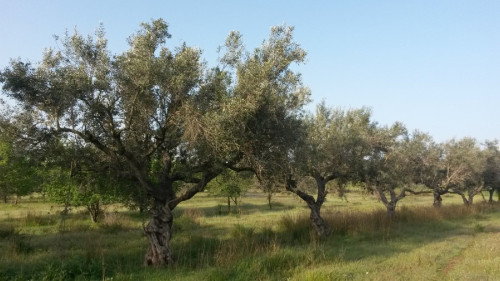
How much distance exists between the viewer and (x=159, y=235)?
13.1 meters

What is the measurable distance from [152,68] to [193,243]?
8.97 m

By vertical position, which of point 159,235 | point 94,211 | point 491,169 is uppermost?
point 491,169

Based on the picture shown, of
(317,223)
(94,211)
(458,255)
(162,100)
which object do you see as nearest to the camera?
(162,100)

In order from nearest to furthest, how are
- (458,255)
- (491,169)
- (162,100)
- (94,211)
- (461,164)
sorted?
(162,100) → (458,255) → (94,211) → (461,164) → (491,169)

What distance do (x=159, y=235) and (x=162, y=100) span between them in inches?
202

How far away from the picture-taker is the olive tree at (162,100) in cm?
1091

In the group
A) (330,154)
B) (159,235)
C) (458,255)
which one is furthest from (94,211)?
(458,255)

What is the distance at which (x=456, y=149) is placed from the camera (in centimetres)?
3922

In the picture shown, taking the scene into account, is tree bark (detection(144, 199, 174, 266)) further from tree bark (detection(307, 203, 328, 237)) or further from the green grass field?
tree bark (detection(307, 203, 328, 237))

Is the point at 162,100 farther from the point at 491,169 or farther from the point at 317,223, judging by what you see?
the point at 491,169

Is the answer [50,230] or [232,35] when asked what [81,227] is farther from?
[232,35]

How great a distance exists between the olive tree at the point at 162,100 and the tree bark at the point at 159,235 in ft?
0.12

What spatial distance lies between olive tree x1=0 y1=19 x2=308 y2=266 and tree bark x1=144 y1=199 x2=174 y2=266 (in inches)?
1.4

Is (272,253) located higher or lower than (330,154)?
lower
